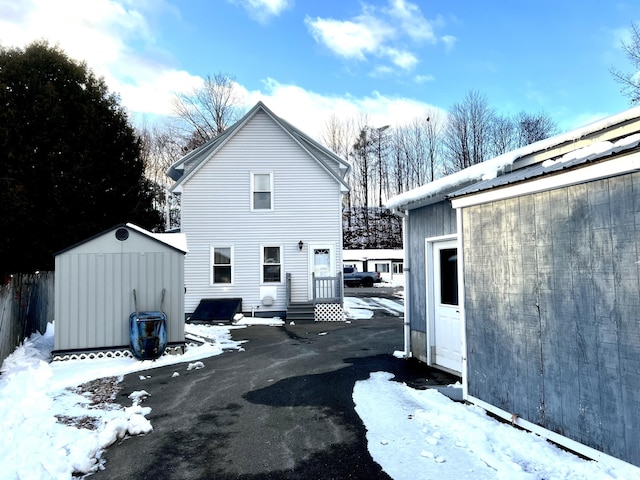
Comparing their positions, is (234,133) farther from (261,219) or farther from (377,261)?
(377,261)

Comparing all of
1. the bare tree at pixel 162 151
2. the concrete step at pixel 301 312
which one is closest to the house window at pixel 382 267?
the bare tree at pixel 162 151

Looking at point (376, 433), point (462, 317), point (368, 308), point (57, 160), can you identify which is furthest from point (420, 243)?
point (57, 160)

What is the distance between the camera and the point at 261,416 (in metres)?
5.16

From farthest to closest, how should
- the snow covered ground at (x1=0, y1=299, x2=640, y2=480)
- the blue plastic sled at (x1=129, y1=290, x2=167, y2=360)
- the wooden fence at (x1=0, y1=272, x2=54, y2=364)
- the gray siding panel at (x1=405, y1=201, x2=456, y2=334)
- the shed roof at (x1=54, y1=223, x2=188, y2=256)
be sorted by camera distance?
the shed roof at (x1=54, y1=223, x2=188, y2=256) < the blue plastic sled at (x1=129, y1=290, x2=167, y2=360) < the wooden fence at (x1=0, y1=272, x2=54, y2=364) < the gray siding panel at (x1=405, y1=201, x2=456, y2=334) < the snow covered ground at (x1=0, y1=299, x2=640, y2=480)

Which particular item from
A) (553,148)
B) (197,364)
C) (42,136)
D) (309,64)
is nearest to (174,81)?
(309,64)

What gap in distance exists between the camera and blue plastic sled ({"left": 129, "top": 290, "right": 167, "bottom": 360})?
322 inches

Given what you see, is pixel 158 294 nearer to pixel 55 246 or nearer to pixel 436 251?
pixel 436 251

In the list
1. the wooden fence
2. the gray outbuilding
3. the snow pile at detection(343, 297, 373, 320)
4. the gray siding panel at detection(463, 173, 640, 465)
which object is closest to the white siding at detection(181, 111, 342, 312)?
the snow pile at detection(343, 297, 373, 320)

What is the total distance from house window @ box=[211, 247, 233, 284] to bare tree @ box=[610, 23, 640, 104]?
19111 mm

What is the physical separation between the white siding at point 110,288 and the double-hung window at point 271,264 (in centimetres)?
688

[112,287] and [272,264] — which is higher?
[272,264]

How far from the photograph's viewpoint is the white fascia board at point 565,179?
3.18m

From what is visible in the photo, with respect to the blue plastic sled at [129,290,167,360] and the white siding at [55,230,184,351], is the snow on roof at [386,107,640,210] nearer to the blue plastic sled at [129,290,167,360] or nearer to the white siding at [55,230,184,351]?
the white siding at [55,230,184,351]

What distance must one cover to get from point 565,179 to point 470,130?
135 ft
